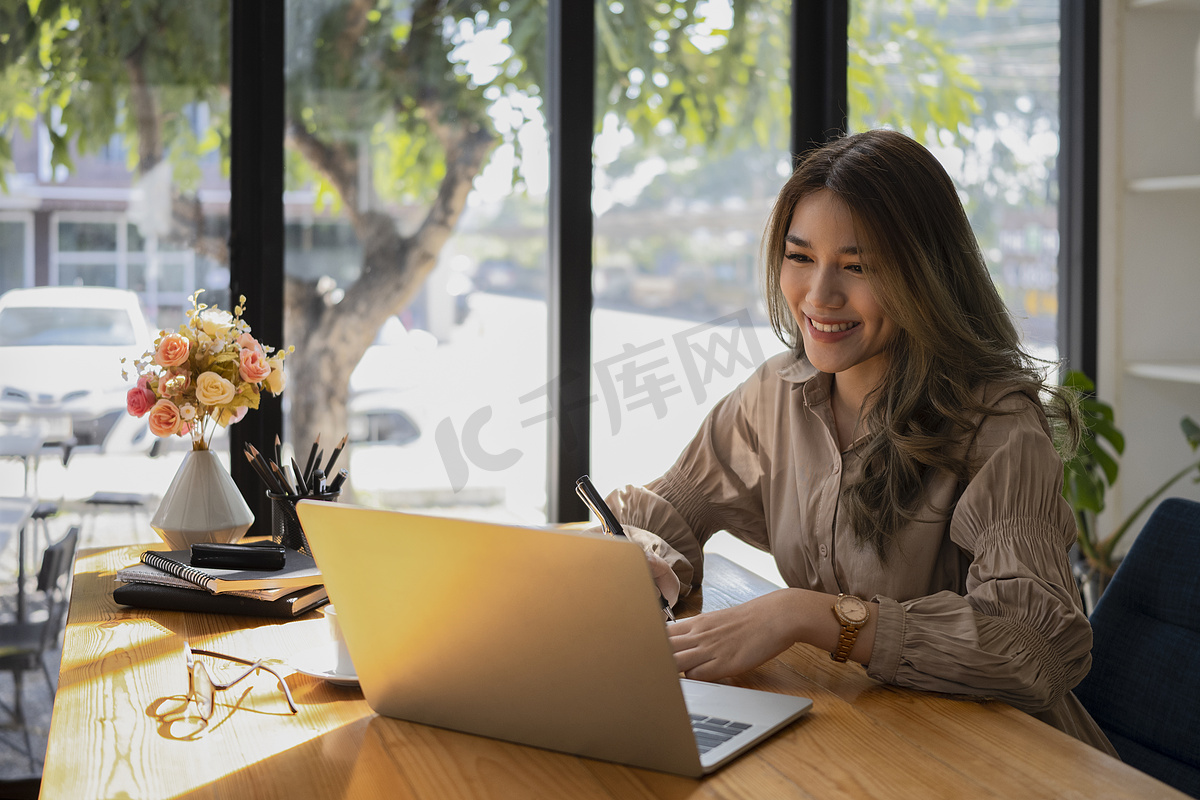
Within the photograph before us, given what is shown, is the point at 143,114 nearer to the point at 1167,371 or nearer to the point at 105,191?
the point at 105,191

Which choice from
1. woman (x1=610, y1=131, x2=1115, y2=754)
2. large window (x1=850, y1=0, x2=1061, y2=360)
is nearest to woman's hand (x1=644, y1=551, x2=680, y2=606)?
woman (x1=610, y1=131, x2=1115, y2=754)

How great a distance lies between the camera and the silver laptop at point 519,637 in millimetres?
823

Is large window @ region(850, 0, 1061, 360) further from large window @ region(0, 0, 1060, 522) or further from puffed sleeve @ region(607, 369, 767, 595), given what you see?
puffed sleeve @ region(607, 369, 767, 595)

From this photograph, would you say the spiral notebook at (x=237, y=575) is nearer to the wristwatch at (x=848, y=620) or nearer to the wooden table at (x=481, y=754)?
the wooden table at (x=481, y=754)

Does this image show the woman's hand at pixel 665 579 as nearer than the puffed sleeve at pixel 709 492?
Yes

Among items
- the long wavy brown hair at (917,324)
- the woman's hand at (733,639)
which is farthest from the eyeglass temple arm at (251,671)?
the long wavy brown hair at (917,324)

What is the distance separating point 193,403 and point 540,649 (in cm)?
99

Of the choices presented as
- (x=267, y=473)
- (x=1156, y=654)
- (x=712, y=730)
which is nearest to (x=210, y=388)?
(x=267, y=473)

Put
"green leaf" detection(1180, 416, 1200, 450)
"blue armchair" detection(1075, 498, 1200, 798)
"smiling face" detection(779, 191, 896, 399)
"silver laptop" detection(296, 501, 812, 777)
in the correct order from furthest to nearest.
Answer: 1. "green leaf" detection(1180, 416, 1200, 450)
2. "smiling face" detection(779, 191, 896, 399)
3. "blue armchair" detection(1075, 498, 1200, 798)
4. "silver laptop" detection(296, 501, 812, 777)

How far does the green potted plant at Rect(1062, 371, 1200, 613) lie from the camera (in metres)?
2.67

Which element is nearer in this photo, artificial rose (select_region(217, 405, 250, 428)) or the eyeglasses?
the eyeglasses

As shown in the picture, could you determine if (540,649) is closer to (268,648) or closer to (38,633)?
(268,648)

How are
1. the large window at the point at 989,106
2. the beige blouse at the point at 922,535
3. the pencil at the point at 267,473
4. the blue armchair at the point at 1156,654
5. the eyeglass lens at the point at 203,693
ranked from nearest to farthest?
the eyeglass lens at the point at 203,693
the beige blouse at the point at 922,535
the blue armchair at the point at 1156,654
the pencil at the point at 267,473
the large window at the point at 989,106

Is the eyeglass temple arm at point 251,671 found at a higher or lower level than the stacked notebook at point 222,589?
lower
